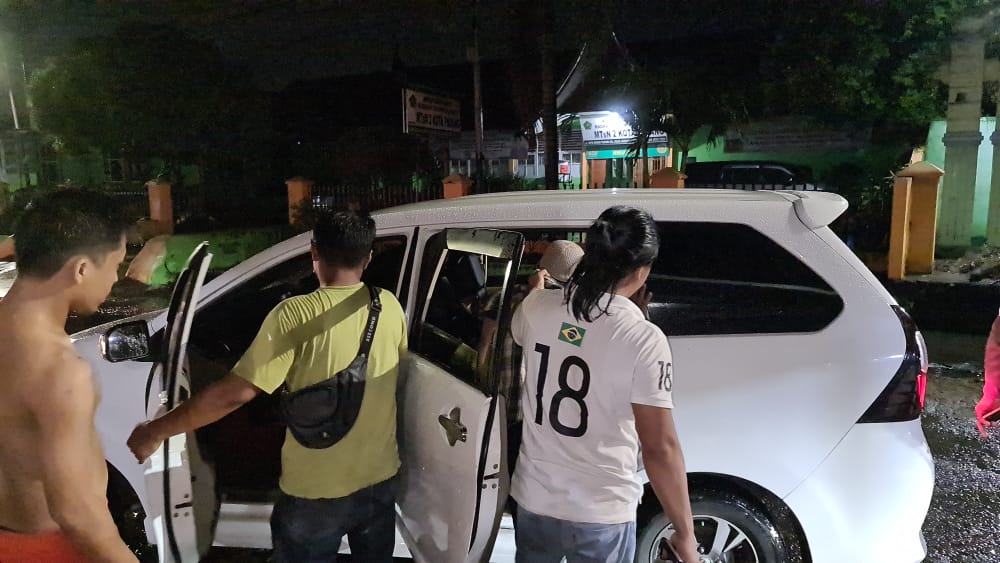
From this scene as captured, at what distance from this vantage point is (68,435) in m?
1.54

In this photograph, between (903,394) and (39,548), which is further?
(903,394)

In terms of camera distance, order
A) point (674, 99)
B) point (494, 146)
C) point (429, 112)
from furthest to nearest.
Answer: point (494, 146)
point (674, 99)
point (429, 112)

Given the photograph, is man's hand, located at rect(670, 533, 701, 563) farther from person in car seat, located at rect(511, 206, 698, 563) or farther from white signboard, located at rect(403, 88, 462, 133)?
white signboard, located at rect(403, 88, 462, 133)

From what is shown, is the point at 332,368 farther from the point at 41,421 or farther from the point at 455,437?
the point at 41,421

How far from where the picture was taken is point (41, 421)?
1.52m

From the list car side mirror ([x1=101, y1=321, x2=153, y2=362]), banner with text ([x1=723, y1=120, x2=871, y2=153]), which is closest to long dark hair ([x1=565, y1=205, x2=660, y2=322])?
car side mirror ([x1=101, y1=321, x2=153, y2=362])

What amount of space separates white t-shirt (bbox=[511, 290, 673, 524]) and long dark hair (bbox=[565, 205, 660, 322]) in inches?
1.3

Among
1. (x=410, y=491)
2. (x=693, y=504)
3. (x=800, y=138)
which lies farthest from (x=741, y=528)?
(x=800, y=138)

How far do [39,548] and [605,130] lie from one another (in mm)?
17197

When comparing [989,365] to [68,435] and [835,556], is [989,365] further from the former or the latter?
[68,435]

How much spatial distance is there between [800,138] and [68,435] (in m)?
15.3

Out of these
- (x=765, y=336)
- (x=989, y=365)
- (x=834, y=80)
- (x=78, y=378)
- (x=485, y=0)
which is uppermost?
(x=485, y=0)

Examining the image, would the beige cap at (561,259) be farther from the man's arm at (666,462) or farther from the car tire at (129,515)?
the car tire at (129,515)

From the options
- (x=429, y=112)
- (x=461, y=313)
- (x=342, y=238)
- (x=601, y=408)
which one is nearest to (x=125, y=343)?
(x=342, y=238)
